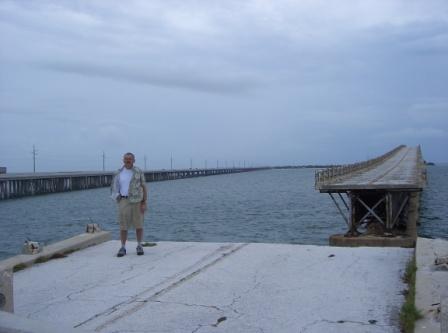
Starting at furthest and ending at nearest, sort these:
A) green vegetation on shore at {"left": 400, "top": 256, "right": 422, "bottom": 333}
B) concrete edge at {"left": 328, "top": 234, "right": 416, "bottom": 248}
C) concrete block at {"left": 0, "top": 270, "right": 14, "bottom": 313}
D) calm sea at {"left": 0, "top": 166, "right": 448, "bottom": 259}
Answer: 1. calm sea at {"left": 0, "top": 166, "right": 448, "bottom": 259}
2. concrete edge at {"left": 328, "top": 234, "right": 416, "bottom": 248}
3. green vegetation on shore at {"left": 400, "top": 256, "right": 422, "bottom": 333}
4. concrete block at {"left": 0, "top": 270, "right": 14, "bottom": 313}

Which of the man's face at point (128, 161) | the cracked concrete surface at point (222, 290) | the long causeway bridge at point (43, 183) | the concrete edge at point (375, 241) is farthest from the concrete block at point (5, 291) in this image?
the long causeway bridge at point (43, 183)

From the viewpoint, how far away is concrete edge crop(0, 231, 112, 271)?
773 centimetres

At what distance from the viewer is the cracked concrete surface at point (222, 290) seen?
5070 millimetres

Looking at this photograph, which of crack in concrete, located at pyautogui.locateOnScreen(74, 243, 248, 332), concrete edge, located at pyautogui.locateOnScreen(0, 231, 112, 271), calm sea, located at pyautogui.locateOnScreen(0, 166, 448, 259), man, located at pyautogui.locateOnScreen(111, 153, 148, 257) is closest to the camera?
crack in concrete, located at pyautogui.locateOnScreen(74, 243, 248, 332)

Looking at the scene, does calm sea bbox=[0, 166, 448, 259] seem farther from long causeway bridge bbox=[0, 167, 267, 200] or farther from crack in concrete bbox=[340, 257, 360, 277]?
long causeway bridge bbox=[0, 167, 267, 200]

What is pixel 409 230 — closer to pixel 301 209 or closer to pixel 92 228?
pixel 92 228

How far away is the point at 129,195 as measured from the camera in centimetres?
822

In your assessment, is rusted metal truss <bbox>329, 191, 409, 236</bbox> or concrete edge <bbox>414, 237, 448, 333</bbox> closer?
concrete edge <bbox>414, 237, 448, 333</bbox>

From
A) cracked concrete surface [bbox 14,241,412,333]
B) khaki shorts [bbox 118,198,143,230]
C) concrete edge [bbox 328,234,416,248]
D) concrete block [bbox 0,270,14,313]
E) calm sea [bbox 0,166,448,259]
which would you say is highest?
khaki shorts [bbox 118,198,143,230]

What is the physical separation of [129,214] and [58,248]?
1.39m

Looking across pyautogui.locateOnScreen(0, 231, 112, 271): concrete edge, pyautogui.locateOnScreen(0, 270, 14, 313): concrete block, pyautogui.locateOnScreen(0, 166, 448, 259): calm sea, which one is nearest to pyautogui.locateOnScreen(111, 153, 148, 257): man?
pyautogui.locateOnScreen(0, 231, 112, 271): concrete edge

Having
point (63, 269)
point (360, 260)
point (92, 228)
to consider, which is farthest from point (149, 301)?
point (92, 228)

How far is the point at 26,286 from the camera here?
661 cm

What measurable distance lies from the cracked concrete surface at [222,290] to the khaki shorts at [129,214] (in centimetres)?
51
